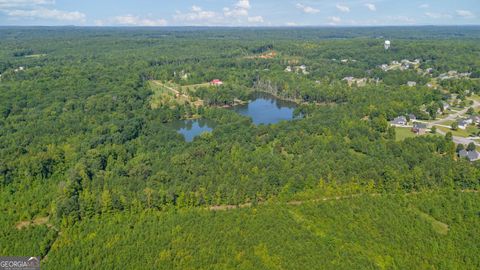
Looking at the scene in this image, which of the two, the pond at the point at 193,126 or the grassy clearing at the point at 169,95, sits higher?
the grassy clearing at the point at 169,95

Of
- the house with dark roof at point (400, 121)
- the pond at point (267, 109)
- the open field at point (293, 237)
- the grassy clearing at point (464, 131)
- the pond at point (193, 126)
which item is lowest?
the pond at point (193, 126)

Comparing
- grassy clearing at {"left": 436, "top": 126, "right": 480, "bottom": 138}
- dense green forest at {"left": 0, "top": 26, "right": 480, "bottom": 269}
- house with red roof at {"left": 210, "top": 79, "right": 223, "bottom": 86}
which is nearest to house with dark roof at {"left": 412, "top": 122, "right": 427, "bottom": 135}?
grassy clearing at {"left": 436, "top": 126, "right": 480, "bottom": 138}

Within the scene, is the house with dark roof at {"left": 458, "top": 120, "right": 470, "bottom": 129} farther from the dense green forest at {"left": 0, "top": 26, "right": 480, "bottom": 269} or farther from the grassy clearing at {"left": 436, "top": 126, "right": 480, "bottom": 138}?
the dense green forest at {"left": 0, "top": 26, "right": 480, "bottom": 269}

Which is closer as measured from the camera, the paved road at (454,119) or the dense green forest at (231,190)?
the dense green forest at (231,190)

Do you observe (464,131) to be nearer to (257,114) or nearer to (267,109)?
(257,114)

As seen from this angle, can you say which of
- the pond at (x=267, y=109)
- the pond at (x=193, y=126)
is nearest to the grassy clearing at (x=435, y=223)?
the pond at (x=193, y=126)

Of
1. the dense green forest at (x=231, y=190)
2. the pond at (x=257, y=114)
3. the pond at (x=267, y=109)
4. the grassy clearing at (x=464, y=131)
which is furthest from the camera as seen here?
the pond at (x=267, y=109)

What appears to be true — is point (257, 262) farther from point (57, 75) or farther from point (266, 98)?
point (57, 75)

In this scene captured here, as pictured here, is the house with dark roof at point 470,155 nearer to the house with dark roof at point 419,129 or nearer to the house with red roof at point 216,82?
the house with dark roof at point 419,129

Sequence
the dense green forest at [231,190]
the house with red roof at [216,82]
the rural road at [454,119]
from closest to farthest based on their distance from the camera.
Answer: the dense green forest at [231,190] → the rural road at [454,119] → the house with red roof at [216,82]
